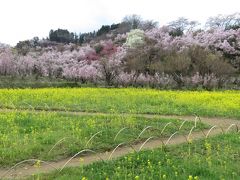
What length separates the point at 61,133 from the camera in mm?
14500

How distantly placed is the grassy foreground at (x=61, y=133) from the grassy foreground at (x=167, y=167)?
79.6 inches

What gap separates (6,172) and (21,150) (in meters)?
1.86

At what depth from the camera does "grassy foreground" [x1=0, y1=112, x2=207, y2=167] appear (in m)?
12.3

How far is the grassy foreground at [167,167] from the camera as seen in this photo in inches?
380

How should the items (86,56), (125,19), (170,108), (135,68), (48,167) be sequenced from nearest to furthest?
(48,167), (170,108), (135,68), (86,56), (125,19)

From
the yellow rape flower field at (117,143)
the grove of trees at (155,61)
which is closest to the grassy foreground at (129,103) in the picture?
the yellow rape flower field at (117,143)

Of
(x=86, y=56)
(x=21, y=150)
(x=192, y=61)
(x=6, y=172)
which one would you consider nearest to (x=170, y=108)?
(x=21, y=150)

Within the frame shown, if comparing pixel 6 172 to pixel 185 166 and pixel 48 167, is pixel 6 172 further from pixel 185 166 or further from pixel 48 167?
pixel 185 166

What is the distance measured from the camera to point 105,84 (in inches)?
1662

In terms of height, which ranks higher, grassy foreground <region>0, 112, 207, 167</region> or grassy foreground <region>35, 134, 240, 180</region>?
grassy foreground <region>35, 134, 240, 180</region>

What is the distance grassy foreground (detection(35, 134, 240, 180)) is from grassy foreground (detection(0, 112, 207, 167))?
79.6 inches

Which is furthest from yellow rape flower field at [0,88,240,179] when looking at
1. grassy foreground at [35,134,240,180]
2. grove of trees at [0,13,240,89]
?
grove of trees at [0,13,240,89]

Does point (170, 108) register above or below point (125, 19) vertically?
below

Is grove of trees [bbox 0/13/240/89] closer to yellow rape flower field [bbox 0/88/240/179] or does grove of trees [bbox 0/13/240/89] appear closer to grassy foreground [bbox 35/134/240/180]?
yellow rape flower field [bbox 0/88/240/179]
